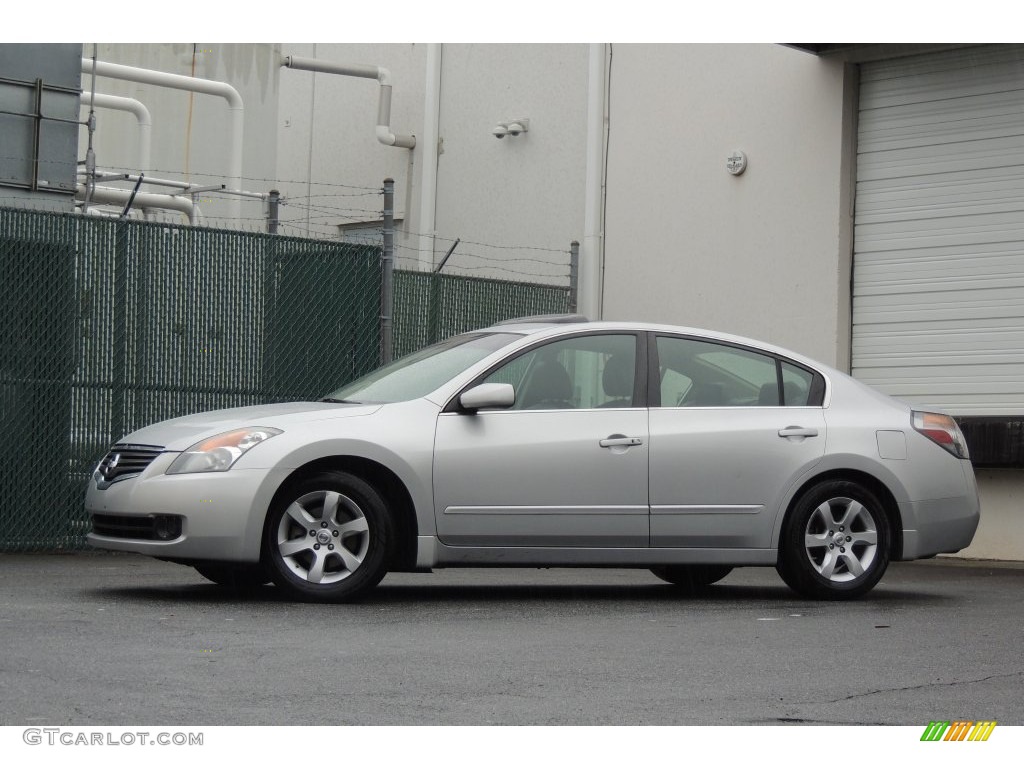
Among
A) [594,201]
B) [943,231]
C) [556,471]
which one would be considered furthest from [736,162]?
[556,471]

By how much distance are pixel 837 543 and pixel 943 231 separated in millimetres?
5986

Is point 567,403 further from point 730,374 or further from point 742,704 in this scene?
point 742,704

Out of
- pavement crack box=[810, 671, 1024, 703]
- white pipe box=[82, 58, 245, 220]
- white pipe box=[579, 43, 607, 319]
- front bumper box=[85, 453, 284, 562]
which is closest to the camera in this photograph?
pavement crack box=[810, 671, 1024, 703]

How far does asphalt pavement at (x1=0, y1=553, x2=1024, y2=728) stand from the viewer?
18.0ft

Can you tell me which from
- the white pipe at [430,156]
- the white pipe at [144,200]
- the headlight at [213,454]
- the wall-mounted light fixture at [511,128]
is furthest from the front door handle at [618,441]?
the white pipe at [144,200]

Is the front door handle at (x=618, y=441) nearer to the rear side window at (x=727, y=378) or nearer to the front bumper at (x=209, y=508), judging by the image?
the rear side window at (x=727, y=378)

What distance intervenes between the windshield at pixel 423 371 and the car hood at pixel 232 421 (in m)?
0.27

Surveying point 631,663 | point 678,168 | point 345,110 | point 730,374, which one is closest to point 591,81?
point 678,168

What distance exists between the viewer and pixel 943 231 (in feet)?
48.1

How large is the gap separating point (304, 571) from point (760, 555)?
2.55m

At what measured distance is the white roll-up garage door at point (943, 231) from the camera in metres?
14.1

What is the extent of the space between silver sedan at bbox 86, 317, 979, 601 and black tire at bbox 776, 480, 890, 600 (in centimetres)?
1

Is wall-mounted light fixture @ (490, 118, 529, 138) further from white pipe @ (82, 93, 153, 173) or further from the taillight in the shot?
the taillight

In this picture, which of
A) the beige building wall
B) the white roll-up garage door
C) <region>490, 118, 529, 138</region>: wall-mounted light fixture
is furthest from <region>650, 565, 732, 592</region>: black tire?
<region>490, 118, 529, 138</region>: wall-mounted light fixture
